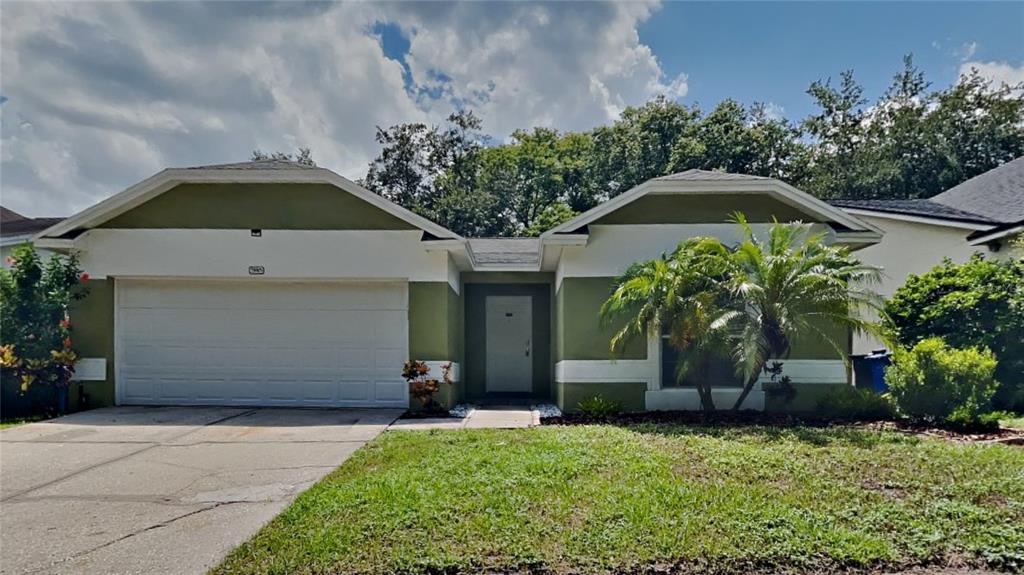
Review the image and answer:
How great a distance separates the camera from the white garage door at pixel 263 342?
1091 centimetres

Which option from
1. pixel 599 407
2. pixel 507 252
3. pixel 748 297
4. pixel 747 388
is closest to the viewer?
pixel 748 297

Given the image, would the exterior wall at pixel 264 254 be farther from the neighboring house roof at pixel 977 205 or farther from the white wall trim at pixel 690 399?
the neighboring house roof at pixel 977 205

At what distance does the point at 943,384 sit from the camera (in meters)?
8.30

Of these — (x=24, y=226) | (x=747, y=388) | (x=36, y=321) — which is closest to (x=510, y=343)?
(x=747, y=388)

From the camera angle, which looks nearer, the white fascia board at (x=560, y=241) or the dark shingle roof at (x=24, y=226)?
the white fascia board at (x=560, y=241)

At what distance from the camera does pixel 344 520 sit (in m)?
4.36

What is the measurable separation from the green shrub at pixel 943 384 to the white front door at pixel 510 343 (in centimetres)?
683

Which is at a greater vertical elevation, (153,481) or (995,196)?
(995,196)

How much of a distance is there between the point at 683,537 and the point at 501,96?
20.7 metres

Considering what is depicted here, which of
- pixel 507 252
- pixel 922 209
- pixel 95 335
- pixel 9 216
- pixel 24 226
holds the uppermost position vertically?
pixel 9 216

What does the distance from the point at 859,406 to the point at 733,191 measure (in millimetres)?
3872

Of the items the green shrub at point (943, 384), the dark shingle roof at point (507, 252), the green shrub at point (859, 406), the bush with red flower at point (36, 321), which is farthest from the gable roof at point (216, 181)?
the green shrub at point (943, 384)

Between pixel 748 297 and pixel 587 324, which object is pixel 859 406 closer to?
pixel 748 297

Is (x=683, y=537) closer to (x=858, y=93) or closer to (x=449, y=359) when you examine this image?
(x=449, y=359)
